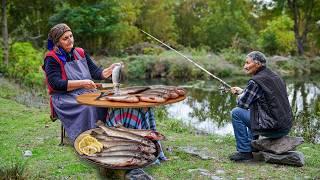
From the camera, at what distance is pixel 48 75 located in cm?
582

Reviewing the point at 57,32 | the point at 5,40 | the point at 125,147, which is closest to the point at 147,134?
the point at 125,147

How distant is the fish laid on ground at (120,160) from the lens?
4574mm

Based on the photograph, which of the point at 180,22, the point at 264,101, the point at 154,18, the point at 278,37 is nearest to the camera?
the point at 264,101

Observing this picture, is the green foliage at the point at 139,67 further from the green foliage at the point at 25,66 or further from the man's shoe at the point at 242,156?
the man's shoe at the point at 242,156

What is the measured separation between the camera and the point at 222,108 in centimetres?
1214

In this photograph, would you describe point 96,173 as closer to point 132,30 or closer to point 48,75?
point 48,75

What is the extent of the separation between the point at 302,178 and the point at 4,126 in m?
4.99

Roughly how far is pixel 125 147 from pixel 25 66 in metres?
11.0

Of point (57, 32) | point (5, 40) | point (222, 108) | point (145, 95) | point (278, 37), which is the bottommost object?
point (222, 108)

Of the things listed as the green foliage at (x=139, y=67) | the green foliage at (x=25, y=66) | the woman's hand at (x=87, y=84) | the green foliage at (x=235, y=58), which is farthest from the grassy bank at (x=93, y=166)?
the green foliage at (x=235, y=58)

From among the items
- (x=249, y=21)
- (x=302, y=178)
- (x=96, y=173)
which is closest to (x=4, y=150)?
(x=96, y=173)

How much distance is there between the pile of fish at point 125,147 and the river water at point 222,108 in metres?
3.95

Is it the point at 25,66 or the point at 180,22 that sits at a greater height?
the point at 180,22

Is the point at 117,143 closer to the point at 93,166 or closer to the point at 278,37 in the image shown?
the point at 93,166
